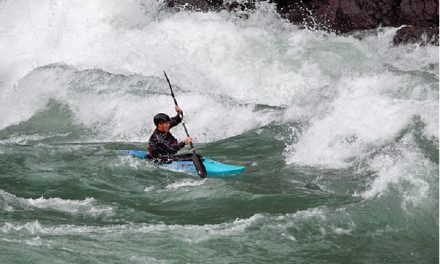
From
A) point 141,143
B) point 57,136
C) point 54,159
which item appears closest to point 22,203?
point 54,159

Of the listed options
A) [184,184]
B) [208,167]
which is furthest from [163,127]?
[184,184]

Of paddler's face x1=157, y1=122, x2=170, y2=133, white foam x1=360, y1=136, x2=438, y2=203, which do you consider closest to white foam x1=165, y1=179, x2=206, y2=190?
paddler's face x1=157, y1=122, x2=170, y2=133

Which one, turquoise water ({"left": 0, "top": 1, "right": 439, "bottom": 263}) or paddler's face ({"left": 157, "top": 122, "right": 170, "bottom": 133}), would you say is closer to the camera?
turquoise water ({"left": 0, "top": 1, "right": 439, "bottom": 263})

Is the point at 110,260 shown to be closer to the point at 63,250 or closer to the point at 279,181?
the point at 63,250

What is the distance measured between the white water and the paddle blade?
1257mm

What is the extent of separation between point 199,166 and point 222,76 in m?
4.91

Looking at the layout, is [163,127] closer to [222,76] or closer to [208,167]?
[208,167]

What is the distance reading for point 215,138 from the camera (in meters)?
10.4

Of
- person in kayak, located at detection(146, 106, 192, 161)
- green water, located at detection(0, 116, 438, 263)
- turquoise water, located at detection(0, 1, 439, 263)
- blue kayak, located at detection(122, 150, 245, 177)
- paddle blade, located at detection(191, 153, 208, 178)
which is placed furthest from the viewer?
person in kayak, located at detection(146, 106, 192, 161)

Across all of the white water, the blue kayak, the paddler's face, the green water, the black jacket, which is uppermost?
the white water

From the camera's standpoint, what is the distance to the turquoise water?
6047 millimetres

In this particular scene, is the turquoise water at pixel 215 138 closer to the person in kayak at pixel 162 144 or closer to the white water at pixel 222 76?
the white water at pixel 222 76

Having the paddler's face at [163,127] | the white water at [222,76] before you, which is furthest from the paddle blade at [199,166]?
the white water at [222,76]

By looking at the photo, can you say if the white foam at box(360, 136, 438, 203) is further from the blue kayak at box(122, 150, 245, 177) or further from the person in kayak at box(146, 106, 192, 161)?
the person in kayak at box(146, 106, 192, 161)
